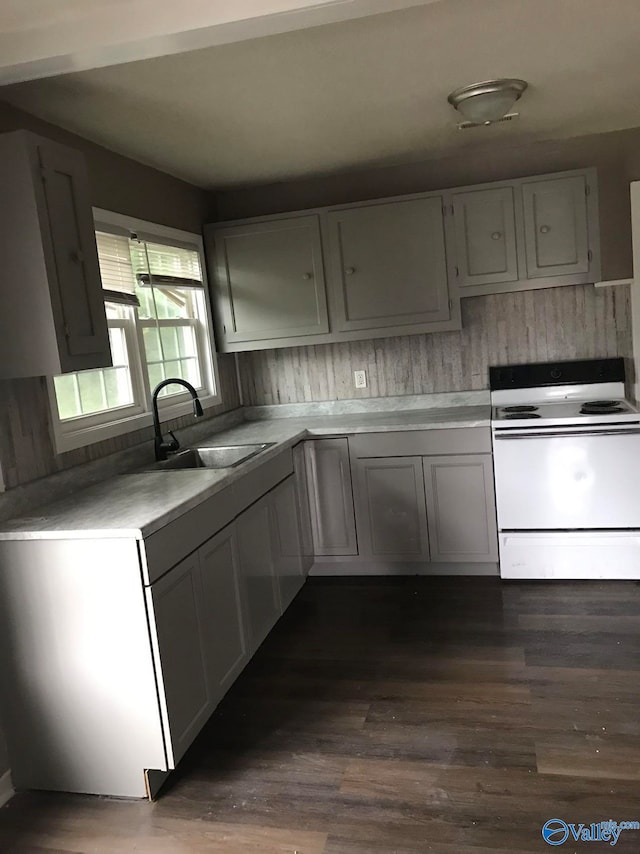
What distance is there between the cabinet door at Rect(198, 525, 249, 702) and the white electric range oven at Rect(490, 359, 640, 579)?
1.52m

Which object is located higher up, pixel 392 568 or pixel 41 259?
pixel 41 259

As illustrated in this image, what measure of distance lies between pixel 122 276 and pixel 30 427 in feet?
3.20

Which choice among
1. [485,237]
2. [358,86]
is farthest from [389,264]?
[358,86]

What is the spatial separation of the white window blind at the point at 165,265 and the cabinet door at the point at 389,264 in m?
0.78

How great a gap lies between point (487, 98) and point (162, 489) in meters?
2.00

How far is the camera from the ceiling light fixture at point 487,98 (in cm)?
273

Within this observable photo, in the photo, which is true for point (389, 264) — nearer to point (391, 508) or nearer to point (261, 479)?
point (391, 508)

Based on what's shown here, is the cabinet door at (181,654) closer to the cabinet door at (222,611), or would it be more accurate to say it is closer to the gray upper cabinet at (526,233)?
the cabinet door at (222,611)

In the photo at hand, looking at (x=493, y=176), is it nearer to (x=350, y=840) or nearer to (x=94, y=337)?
(x=94, y=337)

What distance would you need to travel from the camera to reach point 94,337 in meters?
2.42

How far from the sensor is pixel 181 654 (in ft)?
7.25

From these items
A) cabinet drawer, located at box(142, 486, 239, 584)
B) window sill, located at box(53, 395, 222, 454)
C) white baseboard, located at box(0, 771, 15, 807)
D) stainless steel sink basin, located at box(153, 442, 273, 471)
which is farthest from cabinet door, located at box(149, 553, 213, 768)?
stainless steel sink basin, located at box(153, 442, 273, 471)

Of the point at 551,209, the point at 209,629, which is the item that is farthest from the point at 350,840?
the point at 551,209

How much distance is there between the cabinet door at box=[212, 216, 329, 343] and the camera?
3850 millimetres
